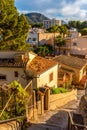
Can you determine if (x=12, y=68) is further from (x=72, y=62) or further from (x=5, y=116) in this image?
(x=72, y=62)

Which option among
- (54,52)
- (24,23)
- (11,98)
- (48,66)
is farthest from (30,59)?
(54,52)

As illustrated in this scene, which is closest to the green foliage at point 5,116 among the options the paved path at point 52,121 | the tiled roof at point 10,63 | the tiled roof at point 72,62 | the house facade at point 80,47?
the paved path at point 52,121

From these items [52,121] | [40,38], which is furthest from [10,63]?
[40,38]

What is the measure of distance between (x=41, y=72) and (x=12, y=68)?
9.46 ft

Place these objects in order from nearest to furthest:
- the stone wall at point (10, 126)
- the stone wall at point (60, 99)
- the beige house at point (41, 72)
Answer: the stone wall at point (10, 126) → the stone wall at point (60, 99) → the beige house at point (41, 72)

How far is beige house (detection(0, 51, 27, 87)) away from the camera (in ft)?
87.3

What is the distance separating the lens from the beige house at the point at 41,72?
26.2m

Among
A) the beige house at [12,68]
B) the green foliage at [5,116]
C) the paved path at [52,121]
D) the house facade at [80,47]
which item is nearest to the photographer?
the green foliage at [5,116]

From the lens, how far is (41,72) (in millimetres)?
26766

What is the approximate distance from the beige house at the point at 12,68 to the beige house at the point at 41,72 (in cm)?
76

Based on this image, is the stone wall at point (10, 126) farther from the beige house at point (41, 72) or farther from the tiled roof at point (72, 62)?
the tiled roof at point (72, 62)

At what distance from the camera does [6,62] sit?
2736cm

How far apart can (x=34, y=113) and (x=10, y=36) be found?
21.1 metres

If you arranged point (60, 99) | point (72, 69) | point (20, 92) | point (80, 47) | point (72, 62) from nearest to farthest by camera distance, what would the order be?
1. point (20, 92)
2. point (60, 99)
3. point (72, 69)
4. point (72, 62)
5. point (80, 47)
